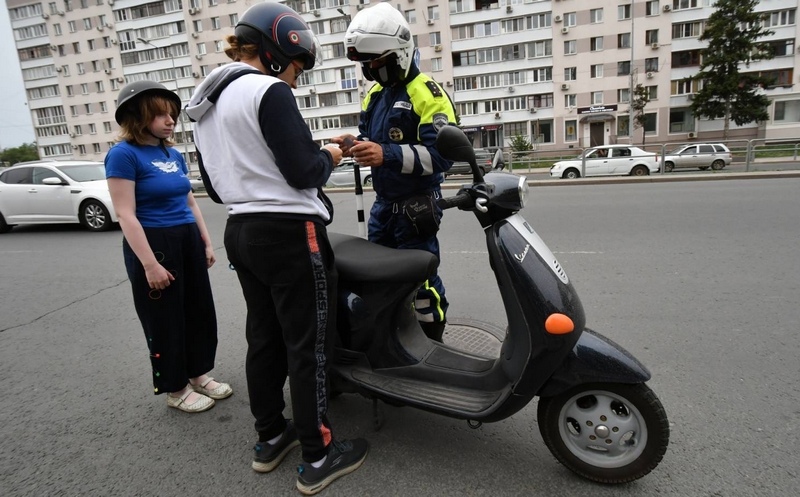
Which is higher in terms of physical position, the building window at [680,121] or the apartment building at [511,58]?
the apartment building at [511,58]

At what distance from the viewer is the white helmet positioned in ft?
8.21

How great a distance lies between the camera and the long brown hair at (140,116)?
8.39 ft

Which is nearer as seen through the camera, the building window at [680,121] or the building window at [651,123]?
the building window at [680,121]

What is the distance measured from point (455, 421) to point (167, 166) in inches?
83.3

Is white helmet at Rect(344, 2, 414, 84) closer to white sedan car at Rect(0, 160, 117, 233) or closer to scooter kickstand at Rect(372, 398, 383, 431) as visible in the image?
scooter kickstand at Rect(372, 398, 383, 431)

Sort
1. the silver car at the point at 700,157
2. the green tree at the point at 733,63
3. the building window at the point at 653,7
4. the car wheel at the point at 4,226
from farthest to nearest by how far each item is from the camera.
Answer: the building window at the point at 653,7
the green tree at the point at 733,63
the silver car at the point at 700,157
the car wheel at the point at 4,226

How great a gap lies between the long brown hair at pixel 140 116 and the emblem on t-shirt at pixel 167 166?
0.13 meters

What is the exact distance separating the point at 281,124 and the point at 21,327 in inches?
165

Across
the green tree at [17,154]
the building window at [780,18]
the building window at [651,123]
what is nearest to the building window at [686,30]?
the building window at [780,18]

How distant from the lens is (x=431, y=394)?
2.28 meters

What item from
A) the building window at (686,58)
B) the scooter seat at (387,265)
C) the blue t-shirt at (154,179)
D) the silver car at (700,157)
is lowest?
the silver car at (700,157)

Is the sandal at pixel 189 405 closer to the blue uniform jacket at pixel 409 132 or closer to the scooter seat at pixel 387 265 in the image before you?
the scooter seat at pixel 387 265

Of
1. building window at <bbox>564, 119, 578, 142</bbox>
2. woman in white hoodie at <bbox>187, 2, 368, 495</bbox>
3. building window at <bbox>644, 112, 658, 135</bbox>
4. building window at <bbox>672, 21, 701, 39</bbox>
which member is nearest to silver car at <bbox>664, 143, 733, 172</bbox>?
woman in white hoodie at <bbox>187, 2, 368, 495</bbox>

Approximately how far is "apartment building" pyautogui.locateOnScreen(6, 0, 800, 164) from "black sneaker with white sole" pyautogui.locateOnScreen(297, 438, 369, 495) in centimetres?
3587
